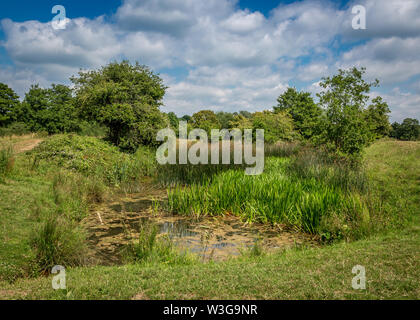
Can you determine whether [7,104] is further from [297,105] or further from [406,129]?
[406,129]

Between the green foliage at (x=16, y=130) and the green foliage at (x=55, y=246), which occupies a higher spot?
the green foliage at (x=16, y=130)

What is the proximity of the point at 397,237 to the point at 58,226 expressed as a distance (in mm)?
6661

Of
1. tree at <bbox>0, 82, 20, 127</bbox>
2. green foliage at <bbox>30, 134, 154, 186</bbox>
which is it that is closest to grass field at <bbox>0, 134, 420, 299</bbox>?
green foliage at <bbox>30, 134, 154, 186</bbox>

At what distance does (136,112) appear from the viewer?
1917cm

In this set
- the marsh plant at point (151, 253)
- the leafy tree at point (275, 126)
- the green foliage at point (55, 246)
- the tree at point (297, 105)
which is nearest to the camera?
the green foliage at point (55, 246)

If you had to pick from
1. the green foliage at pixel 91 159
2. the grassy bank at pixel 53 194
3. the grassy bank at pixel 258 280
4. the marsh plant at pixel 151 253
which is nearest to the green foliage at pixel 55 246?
the grassy bank at pixel 53 194

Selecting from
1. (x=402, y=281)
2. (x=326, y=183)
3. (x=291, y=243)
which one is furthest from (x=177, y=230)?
(x=402, y=281)

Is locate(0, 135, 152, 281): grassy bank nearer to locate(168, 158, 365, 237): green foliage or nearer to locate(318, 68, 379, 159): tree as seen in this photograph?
locate(168, 158, 365, 237): green foliage

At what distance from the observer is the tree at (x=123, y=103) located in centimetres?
1786

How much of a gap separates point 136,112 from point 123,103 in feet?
3.22

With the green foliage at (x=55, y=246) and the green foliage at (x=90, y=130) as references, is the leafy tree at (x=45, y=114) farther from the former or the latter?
the green foliage at (x=55, y=246)

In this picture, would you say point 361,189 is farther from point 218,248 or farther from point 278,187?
point 218,248

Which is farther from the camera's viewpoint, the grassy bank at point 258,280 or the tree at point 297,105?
the tree at point 297,105

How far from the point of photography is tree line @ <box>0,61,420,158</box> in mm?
12297
